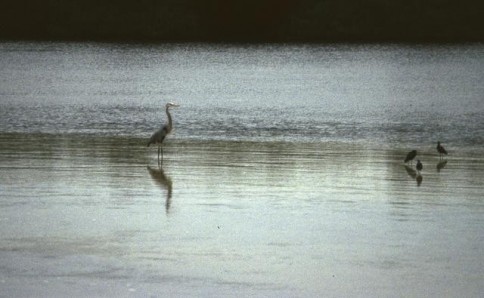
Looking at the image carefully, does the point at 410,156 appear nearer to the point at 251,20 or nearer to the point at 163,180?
the point at 163,180

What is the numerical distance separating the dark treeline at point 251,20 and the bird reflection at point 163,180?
9590 cm

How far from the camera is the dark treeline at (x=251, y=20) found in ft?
386

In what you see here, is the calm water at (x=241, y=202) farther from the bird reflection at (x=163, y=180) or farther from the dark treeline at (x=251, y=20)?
the dark treeline at (x=251, y=20)

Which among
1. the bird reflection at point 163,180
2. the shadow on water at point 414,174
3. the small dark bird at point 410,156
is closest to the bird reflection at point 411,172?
the shadow on water at point 414,174

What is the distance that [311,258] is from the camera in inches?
493

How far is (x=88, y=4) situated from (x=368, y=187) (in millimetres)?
108524

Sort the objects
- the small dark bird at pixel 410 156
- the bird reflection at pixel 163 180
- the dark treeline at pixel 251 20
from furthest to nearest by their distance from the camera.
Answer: the dark treeline at pixel 251 20
the small dark bird at pixel 410 156
the bird reflection at pixel 163 180

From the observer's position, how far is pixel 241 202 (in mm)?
15805

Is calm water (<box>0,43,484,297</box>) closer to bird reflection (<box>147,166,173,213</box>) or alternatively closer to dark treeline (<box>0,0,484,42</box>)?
bird reflection (<box>147,166,173,213</box>)

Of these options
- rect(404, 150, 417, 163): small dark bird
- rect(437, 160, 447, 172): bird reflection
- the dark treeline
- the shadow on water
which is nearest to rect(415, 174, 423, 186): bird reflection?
the shadow on water

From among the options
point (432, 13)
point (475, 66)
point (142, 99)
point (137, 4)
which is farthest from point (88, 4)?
point (142, 99)

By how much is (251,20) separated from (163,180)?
102 meters

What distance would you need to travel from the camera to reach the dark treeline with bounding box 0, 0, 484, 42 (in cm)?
11762

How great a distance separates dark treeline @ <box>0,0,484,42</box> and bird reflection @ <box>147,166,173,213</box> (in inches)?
3776
